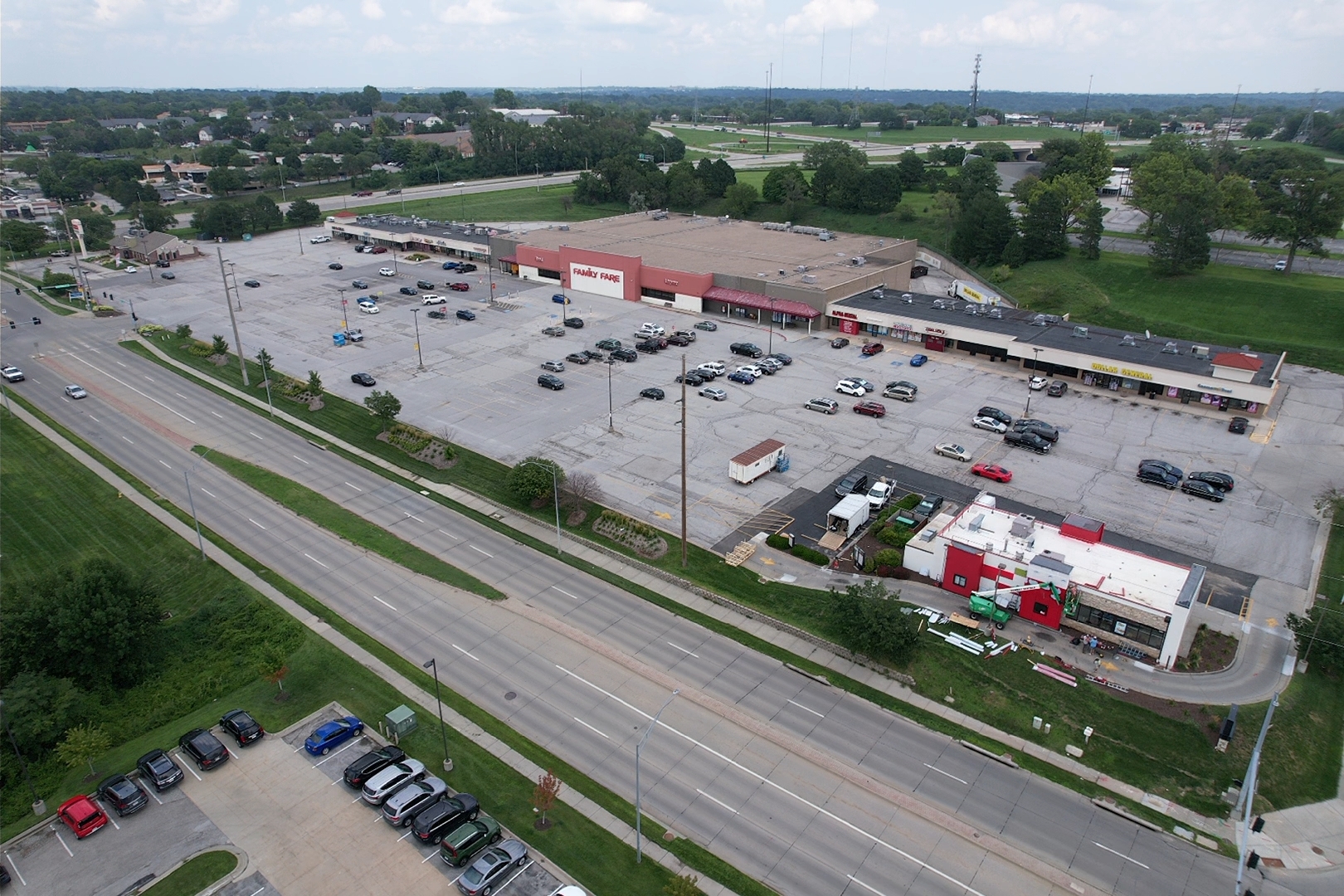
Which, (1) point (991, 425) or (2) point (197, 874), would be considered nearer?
(2) point (197, 874)

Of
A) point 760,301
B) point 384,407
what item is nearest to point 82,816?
point 384,407

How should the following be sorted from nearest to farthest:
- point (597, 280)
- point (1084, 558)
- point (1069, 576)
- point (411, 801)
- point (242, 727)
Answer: point (411, 801) → point (242, 727) → point (1069, 576) → point (1084, 558) → point (597, 280)

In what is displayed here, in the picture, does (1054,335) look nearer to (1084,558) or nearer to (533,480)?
(1084,558)

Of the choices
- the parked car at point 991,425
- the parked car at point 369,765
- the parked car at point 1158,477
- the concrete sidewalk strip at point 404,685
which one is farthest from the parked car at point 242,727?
the parked car at point 1158,477

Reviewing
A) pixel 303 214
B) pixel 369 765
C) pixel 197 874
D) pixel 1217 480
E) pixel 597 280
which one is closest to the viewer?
pixel 197 874

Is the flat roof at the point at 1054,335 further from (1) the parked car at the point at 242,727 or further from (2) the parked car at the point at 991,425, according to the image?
(1) the parked car at the point at 242,727

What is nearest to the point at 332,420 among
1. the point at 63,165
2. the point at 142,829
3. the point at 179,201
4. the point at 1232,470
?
the point at 142,829

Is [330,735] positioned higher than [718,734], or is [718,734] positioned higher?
[330,735]
